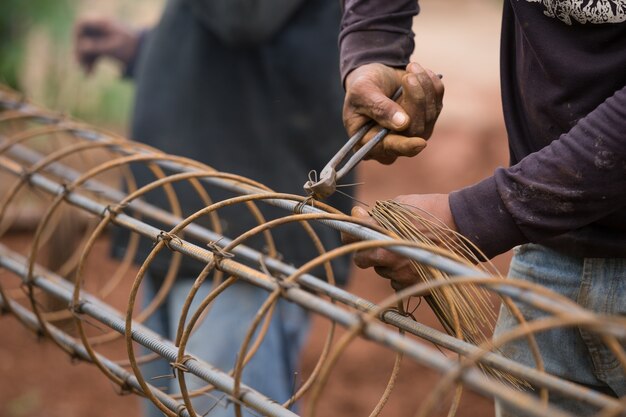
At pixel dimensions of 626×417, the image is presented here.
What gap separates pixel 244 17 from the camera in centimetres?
184

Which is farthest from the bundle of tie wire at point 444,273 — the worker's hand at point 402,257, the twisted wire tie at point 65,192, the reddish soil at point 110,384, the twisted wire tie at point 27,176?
the reddish soil at point 110,384

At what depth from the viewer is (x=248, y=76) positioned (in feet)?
6.53

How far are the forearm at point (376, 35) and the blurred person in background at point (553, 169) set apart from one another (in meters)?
0.05

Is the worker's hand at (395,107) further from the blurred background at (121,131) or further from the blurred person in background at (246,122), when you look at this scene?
the blurred background at (121,131)

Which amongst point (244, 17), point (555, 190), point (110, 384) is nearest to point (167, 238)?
point (555, 190)

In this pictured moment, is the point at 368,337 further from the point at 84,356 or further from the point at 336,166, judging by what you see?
the point at 84,356

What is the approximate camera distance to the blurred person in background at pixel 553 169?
1.08m

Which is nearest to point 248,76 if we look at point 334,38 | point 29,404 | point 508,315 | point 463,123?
point 334,38

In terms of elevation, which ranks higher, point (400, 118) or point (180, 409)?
point (400, 118)

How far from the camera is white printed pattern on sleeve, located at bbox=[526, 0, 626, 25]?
108 centimetres

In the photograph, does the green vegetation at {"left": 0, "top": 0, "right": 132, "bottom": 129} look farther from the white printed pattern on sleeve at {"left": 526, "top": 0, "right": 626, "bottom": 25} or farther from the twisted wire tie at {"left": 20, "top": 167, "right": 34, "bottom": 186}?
the white printed pattern on sleeve at {"left": 526, "top": 0, "right": 626, "bottom": 25}

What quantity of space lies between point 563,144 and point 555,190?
5cm

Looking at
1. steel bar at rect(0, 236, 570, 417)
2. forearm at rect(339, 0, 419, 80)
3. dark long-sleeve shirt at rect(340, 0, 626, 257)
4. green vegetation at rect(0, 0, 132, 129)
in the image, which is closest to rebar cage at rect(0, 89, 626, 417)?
steel bar at rect(0, 236, 570, 417)

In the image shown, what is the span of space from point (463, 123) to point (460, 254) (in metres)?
4.16
